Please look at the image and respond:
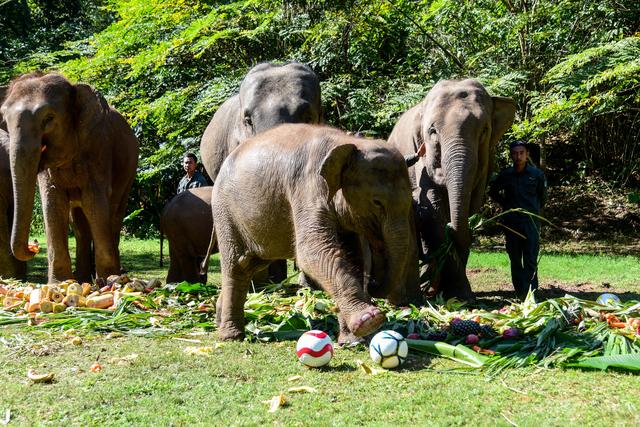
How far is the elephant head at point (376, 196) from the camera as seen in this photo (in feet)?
17.7

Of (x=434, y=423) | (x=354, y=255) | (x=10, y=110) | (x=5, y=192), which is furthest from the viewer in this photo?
(x=5, y=192)

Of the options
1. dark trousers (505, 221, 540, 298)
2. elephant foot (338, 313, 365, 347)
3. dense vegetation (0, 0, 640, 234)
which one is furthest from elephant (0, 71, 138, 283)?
dense vegetation (0, 0, 640, 234)

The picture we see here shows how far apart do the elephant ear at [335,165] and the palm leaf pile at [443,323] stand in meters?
1.42

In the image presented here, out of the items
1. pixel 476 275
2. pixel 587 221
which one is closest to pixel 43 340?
pixel 476 275

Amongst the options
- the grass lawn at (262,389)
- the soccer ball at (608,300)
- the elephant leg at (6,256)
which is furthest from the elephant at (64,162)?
the soccer ball at (608,300)

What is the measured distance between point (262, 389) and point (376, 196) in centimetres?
164

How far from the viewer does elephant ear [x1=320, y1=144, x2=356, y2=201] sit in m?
5.34

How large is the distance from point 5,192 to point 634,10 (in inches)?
489

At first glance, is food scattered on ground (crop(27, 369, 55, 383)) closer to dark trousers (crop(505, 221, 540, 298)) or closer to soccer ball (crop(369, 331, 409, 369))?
soccer ball (crop(369, 331, 409, 369))

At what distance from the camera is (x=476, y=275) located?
468 inches

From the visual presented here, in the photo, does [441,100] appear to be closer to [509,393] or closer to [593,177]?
[509,393]

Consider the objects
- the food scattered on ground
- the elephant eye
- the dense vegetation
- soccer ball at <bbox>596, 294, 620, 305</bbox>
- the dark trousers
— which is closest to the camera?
the food scattered on ground

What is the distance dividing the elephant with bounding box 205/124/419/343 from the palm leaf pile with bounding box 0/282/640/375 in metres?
0.62

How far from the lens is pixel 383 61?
59.8 ft
